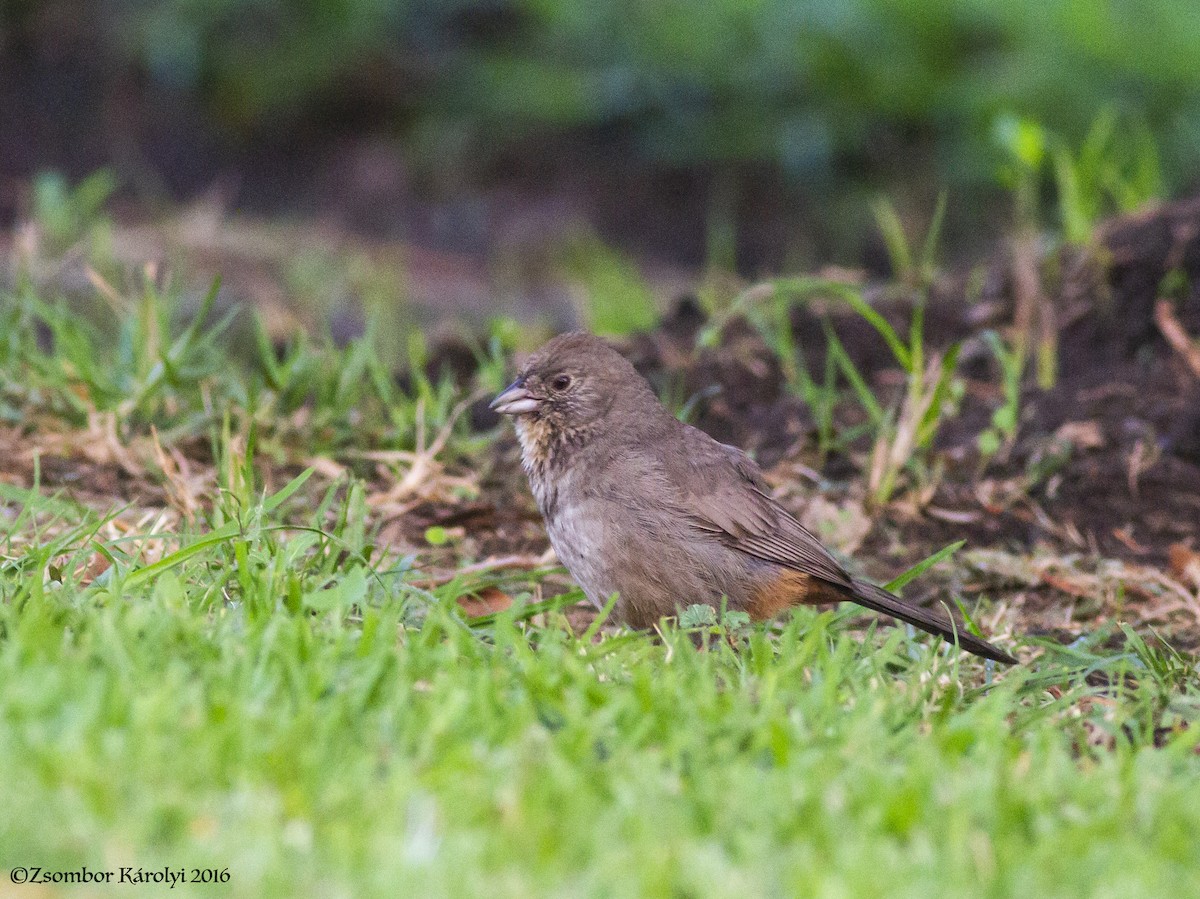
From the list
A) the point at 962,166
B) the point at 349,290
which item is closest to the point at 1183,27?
the point at 962,166

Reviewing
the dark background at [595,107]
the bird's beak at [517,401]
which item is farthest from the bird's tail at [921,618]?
the dark background at [595,107]

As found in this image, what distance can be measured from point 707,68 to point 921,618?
6.63 m

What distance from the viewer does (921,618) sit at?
432 centimetres

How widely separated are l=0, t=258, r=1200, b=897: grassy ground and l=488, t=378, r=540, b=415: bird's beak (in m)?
0.48

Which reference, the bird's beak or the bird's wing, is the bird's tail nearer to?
the bird's wing

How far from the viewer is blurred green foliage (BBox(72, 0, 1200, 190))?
31.4ft

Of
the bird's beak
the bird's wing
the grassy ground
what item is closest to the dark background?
the bird's beak

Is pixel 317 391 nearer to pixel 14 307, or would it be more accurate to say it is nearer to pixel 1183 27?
pixel 14 307

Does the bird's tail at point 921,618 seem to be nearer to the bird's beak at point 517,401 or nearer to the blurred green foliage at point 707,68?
the bird's beak at point 517,401

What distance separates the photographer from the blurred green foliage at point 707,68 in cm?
959

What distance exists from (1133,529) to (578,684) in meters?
2.69

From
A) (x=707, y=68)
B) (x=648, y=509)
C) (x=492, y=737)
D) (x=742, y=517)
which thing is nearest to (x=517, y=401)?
(x=648, y=509)

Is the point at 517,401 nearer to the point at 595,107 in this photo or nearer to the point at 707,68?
the point at 707,68

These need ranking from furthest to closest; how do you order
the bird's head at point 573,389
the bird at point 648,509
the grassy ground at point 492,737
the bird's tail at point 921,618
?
the bird's head at point 573,389 < the bird at point 648,509 < the bird's tail at point 921,618 < the grassy ground at point 492,737
